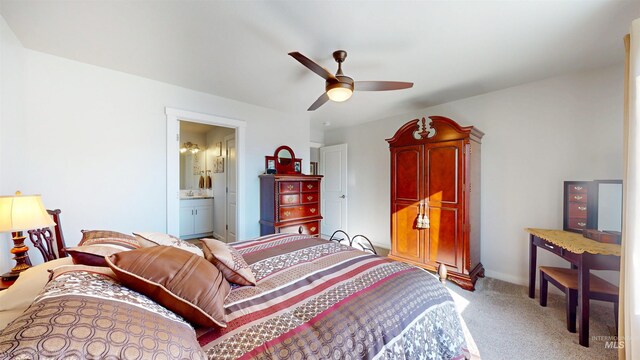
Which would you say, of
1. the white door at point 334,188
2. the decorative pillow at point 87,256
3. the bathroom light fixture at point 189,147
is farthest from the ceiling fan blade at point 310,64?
the bathroom light fixture at point 189,147

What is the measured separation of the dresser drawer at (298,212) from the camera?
340 centimetres

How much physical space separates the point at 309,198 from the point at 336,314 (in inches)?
108

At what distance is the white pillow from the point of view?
79 cm

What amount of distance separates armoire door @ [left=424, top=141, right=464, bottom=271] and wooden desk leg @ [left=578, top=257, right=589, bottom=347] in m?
Result: 1.00

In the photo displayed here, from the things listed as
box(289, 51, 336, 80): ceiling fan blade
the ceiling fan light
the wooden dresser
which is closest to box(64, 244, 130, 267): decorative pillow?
box(289, 51, 336, 80): ceiling fan blade

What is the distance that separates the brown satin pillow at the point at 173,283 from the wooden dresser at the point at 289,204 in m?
2.31

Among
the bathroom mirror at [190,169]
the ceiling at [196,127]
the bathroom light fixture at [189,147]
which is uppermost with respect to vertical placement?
the ceiling at [196,127]

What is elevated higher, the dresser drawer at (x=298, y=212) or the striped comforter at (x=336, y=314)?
the dresser drawer at (x=298, y=212)

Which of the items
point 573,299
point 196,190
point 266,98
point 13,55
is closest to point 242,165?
point 266,98

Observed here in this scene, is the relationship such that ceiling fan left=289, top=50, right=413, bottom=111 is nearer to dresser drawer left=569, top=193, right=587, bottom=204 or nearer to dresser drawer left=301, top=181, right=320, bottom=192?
dresser drawer left=301, top=181, right=320, bottom=192

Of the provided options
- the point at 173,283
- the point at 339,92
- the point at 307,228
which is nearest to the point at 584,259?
the point at 339,92

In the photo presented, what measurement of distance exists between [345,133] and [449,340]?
4139 mm

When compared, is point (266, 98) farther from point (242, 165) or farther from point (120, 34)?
point (120, 34)

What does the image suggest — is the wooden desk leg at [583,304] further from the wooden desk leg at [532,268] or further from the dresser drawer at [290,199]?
the dresser drawer at [290,199]
